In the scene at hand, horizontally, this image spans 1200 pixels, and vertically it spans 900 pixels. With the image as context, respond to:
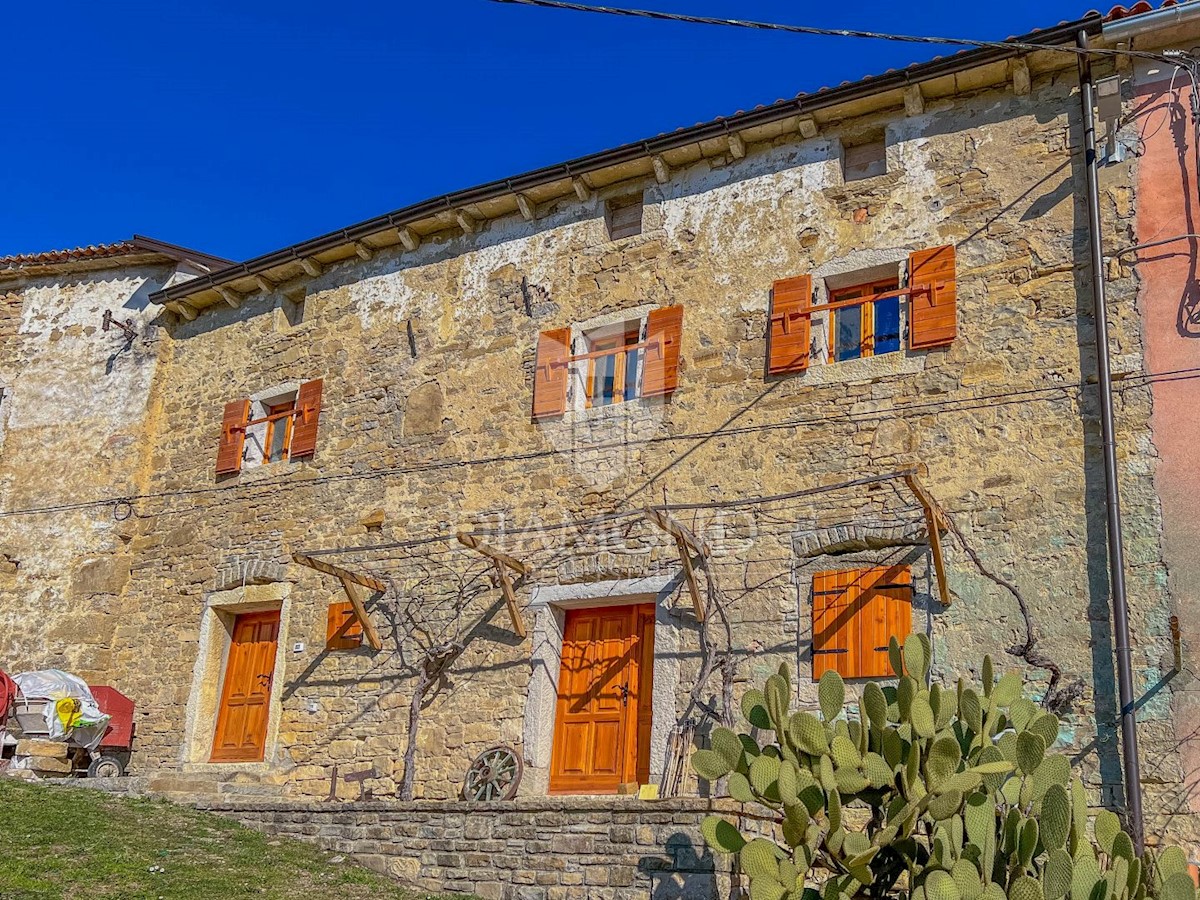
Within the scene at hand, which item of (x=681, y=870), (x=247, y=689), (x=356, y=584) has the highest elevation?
(x=356, y=584)

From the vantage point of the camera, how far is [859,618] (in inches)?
Answer: 367

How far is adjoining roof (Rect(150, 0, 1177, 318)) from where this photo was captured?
9859 millimetres

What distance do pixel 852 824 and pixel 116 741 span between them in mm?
7996

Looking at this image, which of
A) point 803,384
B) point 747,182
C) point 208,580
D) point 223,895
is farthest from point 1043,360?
point 208,580

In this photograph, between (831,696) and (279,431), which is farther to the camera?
(279,431)

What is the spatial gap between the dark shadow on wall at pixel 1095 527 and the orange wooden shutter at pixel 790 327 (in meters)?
2.12

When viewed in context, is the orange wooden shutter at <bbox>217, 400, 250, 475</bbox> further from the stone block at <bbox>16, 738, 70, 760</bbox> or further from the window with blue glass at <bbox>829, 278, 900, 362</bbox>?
the window with blue glass at <bbox>829, 278, 900, 362</bbox>

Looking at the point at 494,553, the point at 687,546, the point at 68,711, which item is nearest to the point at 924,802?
the point at 687,546

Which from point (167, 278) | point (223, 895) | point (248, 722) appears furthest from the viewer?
point (167, 278)

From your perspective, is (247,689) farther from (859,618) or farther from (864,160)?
(864,160)

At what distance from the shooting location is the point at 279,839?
9.93 meters

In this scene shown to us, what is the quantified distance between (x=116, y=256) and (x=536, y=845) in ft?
33.3

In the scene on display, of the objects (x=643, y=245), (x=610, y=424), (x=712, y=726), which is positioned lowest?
(x=712, y=726)

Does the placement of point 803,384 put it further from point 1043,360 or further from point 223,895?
point 223,895
